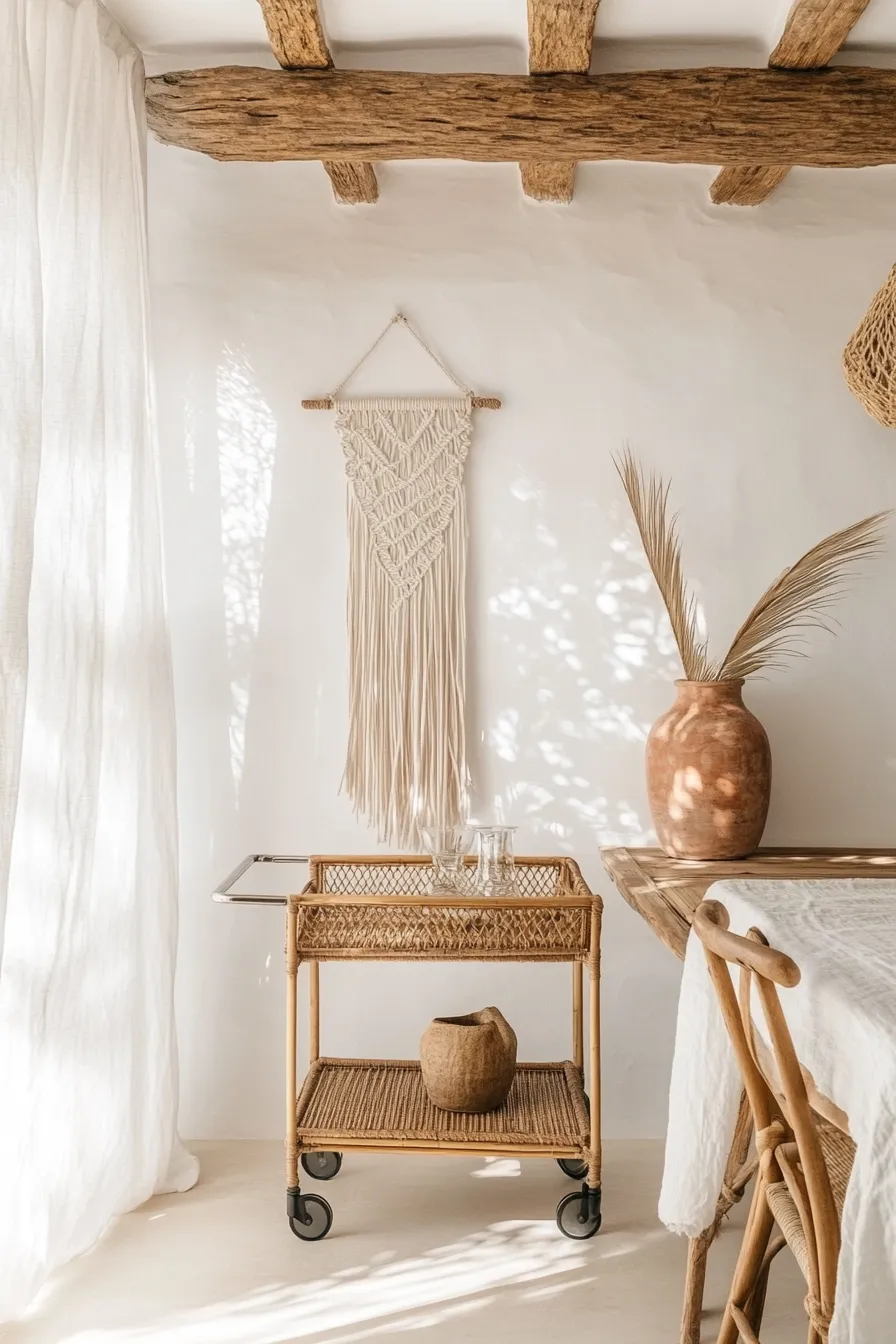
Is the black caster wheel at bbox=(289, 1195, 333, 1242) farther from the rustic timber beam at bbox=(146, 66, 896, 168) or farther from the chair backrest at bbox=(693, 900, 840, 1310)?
the rustic timber beam at bbox=(146, 66, 896, 168)

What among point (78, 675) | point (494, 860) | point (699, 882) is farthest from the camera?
point (494, 860)

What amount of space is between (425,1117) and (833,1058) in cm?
124

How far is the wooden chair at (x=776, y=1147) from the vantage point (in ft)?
4.29

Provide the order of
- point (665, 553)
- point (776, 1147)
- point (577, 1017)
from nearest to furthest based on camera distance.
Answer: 1. point (776, 1147)
2. point (577, 1017)
3. point (665, 553)

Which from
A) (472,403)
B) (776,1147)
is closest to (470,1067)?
(776,1147)

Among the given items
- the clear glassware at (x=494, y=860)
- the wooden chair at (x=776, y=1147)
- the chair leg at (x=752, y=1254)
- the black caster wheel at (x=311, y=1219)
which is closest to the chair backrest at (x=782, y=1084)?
the wooden chair at (x=776, y=1147)

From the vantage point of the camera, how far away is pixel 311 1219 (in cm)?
232

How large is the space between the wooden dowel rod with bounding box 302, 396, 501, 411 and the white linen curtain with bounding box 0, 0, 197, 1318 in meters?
0.45

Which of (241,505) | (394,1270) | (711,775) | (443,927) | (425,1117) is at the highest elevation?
(241,505)

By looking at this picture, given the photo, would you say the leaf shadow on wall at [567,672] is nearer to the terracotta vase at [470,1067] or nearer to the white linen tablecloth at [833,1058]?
the terracotta vase at [470,1067]

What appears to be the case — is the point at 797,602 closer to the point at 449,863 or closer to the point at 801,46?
the point at 449,863

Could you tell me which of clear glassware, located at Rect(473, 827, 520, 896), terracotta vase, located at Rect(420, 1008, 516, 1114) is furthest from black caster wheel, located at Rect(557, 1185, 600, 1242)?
clear glassware, located at Rect(473, 827, 520, 896)

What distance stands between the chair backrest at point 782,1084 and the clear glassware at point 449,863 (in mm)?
1029

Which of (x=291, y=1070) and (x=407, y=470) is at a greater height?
(x=407, y=470)
